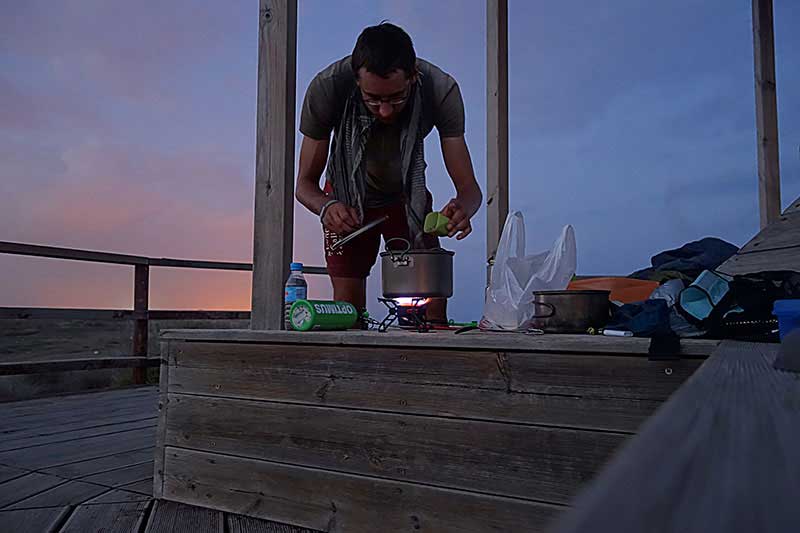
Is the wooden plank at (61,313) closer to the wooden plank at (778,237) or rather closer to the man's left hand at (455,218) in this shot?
the man's left hand at (455,218)

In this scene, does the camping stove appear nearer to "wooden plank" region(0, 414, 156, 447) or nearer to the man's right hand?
the man's right hand

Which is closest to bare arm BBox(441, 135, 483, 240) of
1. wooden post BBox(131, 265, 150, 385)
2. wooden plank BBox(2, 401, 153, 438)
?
wooden plank BBox(2, 401, 153, 438)

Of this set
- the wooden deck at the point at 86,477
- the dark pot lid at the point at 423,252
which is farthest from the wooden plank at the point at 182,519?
the dark pot lid at the point at 423,252

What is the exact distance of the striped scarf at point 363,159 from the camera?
8.13 feet

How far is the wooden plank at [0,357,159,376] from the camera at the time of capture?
155 inches

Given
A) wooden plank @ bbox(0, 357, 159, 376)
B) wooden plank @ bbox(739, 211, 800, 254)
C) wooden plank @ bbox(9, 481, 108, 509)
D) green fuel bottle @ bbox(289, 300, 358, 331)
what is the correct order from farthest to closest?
1. wooden plank @ bbox(0, 357, 159, 376)
2. wooden plank @ bbox(739, 211, 800, 254)
3. wooden plank @ bbox(9, 481, 108, 509)
4. green fuel bottle @ bbox(289, 300, 358, 331)

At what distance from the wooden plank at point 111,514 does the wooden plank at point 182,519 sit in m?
0.04

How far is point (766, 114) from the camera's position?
3.18 metres

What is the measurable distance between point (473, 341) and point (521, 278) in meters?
0.56

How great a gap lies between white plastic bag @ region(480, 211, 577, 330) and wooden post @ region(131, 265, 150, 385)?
3763mm

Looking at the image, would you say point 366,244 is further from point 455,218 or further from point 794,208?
point 794,208

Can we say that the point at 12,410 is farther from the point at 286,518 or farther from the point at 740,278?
the point at 740,278

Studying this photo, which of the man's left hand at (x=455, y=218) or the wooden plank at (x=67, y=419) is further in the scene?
the wooden plank at (x=67, y=419)

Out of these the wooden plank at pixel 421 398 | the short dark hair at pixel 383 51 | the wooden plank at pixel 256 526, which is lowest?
the wooden plank at pixel 256 526
